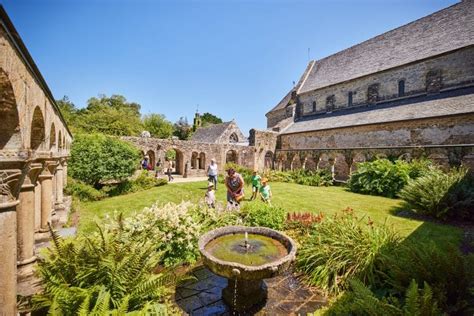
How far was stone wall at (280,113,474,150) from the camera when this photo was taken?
14.0 metres

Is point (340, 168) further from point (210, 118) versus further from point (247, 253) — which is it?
point (210, 118)

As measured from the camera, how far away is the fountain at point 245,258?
11.1ft

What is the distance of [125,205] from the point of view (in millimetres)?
10367

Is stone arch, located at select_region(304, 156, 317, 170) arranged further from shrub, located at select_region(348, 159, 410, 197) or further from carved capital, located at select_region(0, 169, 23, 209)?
carved capital, located at select_region(0, 169, 23, 209)

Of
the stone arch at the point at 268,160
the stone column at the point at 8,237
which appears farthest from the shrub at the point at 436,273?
the stone arch at the point at 268,160

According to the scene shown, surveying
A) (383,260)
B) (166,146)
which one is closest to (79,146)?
(166,146)

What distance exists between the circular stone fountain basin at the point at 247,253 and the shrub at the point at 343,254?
3.07ft

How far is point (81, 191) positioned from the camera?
11.6 meters

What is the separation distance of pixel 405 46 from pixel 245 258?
23.8 metres

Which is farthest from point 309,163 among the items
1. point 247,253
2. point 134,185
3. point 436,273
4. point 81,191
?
point 247,253

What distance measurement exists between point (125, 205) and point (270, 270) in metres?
8.84

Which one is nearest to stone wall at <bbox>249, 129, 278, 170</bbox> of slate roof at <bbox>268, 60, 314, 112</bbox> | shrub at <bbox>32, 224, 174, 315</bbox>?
slate roof at <bbox>268, 60, 314, 112</bbox>

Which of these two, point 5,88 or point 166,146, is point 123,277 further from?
point 166,146

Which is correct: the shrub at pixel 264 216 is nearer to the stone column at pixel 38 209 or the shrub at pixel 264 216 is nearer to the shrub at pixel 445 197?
the stone column at pixel 38 209
